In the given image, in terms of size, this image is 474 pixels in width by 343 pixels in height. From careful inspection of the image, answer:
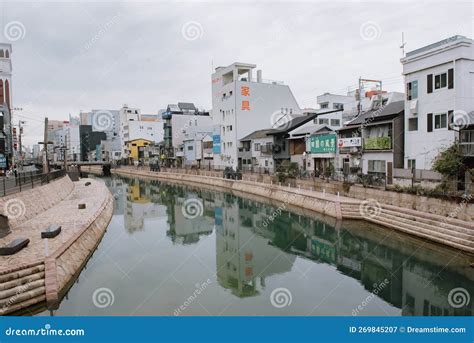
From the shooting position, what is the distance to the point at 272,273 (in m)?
15.7

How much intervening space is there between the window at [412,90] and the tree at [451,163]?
5.95 metres

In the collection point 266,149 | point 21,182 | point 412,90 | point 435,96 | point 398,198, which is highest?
point 412,90

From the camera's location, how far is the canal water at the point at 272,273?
12125mm

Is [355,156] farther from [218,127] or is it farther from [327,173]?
[218,127]

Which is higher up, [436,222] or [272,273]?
[436,222]

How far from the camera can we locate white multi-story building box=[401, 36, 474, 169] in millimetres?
20078

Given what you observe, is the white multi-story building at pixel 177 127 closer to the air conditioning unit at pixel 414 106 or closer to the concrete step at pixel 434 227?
the air conditioning unit at pixel 414 106

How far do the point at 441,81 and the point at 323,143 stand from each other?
1302cm

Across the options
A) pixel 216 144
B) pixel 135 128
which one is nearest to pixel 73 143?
pixel 135 128

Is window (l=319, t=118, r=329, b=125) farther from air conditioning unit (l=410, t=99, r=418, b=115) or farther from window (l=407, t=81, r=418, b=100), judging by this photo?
air conditioning unit (l=410, t=99, r=418, b=115)

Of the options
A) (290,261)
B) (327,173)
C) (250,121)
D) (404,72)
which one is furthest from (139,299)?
(250,121)

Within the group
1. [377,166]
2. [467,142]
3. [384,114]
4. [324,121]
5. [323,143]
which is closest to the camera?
[467,142]

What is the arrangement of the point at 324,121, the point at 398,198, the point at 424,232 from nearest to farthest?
the point at 424,232
the point at 398,198
the point at 324,121

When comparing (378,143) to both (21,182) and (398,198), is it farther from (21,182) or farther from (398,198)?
(21,182)
